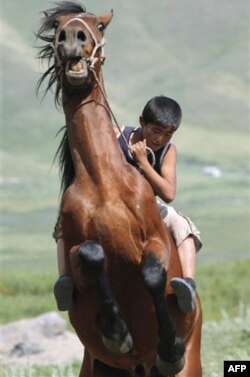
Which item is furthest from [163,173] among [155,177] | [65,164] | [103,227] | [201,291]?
[201,291]

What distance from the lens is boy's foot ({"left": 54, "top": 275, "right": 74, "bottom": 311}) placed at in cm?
660

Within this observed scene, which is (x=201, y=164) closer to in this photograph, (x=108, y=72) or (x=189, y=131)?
(x=189, y=131)

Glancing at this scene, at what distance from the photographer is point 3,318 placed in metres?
18.2

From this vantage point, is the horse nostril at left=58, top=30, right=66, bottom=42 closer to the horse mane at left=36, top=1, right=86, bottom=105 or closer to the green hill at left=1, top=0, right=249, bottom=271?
the horse mane at left=36, top=1, right=86, bottom=105

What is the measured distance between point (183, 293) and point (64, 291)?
0.58 metres

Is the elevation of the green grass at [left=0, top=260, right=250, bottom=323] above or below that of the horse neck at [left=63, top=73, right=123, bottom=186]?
below

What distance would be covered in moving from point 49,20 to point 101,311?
4.64 ft

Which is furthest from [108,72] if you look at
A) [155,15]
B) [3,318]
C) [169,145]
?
[169,145]

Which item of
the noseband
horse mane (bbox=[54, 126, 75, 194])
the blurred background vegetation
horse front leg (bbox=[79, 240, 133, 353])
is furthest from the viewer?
the blurred background vegetation

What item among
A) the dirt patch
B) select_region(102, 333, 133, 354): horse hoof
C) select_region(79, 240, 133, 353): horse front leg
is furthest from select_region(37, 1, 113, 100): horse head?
the dirt patch

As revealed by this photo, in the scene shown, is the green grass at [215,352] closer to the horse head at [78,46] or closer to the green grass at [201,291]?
the green grass at [201,291]

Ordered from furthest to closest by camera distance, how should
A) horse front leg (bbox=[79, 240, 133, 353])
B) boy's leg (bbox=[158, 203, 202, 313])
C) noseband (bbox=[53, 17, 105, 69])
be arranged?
boy's leg (bbox=[158, 203, 202, 313]) < noseband (bbox=[53, 17, 105, 69]) < horse front leg (bbox=[79, 240, 133, 353])

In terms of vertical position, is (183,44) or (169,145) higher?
(169,145)

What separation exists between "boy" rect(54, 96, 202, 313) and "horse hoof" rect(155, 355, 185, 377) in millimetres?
256
